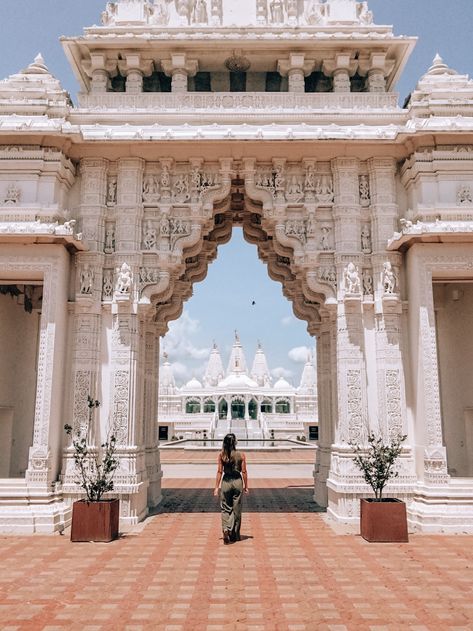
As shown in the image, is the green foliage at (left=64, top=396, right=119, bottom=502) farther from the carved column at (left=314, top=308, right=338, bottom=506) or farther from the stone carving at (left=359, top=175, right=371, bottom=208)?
the stone carving at (left=359, top=175, right=371, bottom=208)

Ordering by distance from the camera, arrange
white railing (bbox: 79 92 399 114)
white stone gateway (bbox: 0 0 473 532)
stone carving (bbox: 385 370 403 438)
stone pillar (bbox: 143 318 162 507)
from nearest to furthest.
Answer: white stone gateway (bbox: 0 0 473 532)
stone carving (bbox: 385 370 403 438)
white railing (bbox: 79 92 399 114)
stone pillar (bbox: 143 318 162 507)

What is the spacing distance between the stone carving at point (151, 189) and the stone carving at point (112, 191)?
70cm

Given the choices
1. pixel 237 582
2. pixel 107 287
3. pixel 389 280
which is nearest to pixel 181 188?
pixel 107 287

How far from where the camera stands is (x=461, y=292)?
552 inches

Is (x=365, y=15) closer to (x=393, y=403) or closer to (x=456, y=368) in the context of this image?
(x=456, y=368)

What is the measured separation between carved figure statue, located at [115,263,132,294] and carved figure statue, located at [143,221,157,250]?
0.78 metres

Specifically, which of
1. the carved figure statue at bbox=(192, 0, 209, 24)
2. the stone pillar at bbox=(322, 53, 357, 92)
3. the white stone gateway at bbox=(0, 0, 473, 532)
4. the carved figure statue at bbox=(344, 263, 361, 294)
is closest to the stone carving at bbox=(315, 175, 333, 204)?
the white stone gateway at bbox=(0, 0, 473, 532)

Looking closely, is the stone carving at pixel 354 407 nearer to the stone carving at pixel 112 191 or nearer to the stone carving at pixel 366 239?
the stone carving at pixel 366 239

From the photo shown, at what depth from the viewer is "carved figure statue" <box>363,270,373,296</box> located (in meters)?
12.2

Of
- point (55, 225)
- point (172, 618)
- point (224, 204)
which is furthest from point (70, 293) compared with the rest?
point (172, 618)

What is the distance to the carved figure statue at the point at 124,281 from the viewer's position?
1200 cm

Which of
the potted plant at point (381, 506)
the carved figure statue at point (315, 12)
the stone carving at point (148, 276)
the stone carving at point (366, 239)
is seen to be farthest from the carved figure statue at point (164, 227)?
the carved figure statue at point (315, 12)

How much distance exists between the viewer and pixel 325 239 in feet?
41.2

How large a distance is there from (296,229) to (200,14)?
Result: 711 centimetres
